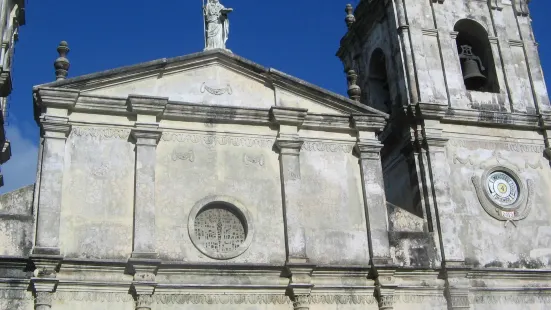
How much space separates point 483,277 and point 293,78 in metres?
5.64

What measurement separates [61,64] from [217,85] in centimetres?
308

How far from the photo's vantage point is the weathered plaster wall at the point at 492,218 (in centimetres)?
1505

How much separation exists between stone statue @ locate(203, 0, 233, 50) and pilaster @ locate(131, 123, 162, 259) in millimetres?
2794

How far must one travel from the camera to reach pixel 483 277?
575 inches

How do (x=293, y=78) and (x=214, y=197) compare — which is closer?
(x=214, y=197)

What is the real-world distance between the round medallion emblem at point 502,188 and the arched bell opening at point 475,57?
Answer: 237cm

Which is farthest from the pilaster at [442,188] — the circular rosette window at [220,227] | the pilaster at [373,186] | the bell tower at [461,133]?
the circular rosette window at [220,227]

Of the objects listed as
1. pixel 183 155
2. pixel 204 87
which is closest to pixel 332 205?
pixel 183 155

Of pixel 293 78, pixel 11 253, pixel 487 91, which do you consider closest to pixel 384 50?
pixel 487 91

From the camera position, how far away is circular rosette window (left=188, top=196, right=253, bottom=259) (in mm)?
13188

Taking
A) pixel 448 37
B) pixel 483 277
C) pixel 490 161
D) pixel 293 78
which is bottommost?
pixel 483 277

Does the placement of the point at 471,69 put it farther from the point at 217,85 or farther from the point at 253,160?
the point at 217,85

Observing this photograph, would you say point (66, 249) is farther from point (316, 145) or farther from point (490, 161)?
point (490, 161)

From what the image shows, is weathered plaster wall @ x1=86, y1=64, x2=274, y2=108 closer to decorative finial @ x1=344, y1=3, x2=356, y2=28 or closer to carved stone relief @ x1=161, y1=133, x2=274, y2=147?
carved stone relief @ x1=161, y1=133, x2=274, y2=147
